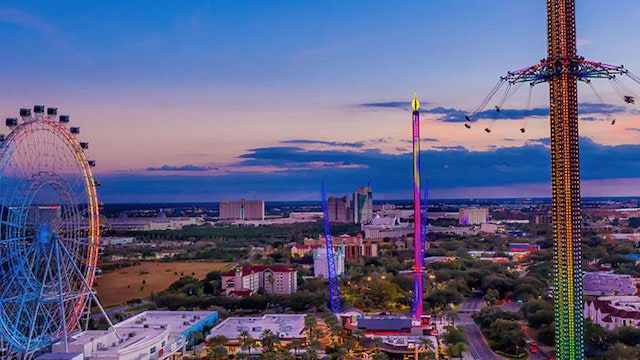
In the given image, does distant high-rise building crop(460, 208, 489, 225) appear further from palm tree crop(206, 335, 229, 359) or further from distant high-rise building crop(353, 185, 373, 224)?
palm tree crop(206, 335, 229, 359)

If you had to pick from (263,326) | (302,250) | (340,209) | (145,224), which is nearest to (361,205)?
(340,209)

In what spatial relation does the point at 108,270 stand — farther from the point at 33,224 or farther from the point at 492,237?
the point at 492,237

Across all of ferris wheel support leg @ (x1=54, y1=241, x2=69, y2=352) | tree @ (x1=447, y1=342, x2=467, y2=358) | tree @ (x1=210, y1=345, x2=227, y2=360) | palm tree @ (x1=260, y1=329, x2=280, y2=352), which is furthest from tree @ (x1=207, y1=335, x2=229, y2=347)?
tree @ (x1=447, y1=342, x2=467, y2=358)

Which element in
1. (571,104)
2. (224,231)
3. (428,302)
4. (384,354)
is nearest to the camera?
(571,104)

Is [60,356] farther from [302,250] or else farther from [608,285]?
[302,250]

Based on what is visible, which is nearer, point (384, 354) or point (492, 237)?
point (384, 354)

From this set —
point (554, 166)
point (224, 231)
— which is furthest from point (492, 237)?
point (554, 166)
